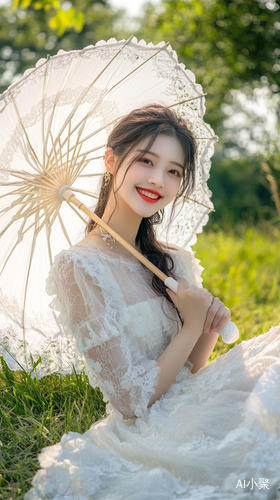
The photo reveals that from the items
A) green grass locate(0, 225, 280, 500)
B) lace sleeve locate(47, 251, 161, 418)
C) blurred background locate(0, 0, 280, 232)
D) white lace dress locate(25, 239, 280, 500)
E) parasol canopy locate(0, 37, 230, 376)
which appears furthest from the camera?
blurred background locate(0, 0, 280, 232)

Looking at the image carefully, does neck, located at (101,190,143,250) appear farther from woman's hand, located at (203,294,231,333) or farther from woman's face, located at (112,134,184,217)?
woman's hand, located at (203,294,231,333)

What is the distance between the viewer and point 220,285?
15.3 ft

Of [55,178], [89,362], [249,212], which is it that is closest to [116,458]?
[89,362]

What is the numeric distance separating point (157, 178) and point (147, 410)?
43.6 inches

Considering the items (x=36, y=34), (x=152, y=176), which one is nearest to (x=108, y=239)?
(x=152, y=176)

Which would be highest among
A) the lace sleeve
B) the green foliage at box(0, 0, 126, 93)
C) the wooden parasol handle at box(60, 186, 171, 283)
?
the green foliage at box(0, 0, 126, 93)

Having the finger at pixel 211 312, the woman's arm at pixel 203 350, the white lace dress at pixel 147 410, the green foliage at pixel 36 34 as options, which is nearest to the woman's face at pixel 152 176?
the white lace dress at pixel 147 410

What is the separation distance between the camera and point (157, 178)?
220 centimetres

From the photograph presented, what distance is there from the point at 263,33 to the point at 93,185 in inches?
276

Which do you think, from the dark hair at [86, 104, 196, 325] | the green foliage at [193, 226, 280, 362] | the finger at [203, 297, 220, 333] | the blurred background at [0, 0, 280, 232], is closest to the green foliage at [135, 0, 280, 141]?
the blurred background at [0, 0, 280, 232]

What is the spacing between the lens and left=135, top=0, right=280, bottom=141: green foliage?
805 centimetres

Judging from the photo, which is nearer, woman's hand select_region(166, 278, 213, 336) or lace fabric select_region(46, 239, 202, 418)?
lace fabric select_region(46, 239, 202, 418)

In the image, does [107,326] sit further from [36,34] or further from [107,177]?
[36,34]

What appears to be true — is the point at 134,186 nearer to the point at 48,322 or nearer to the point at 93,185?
the point at 93,185
